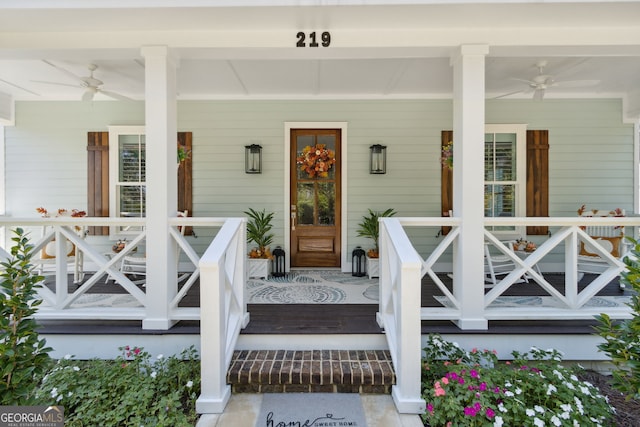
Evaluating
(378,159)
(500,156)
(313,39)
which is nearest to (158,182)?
(313,39)

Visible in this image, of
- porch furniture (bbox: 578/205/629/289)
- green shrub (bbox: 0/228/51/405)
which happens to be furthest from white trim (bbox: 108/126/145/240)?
porch furniture (bbox: 578/205/629/289)

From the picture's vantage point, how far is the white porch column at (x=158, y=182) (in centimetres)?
292

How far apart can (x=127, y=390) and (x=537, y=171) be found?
5568 mm

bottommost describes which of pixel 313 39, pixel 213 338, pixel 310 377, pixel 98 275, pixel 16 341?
pixel 310 377

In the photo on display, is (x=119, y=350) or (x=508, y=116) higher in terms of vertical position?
(x=508, y=116)

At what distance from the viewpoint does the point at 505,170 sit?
17.2 ft

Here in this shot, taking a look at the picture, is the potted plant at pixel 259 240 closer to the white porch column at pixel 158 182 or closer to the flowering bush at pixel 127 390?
the white porch column at pixel 158 182

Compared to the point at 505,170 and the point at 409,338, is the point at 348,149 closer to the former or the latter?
the point at 505,170

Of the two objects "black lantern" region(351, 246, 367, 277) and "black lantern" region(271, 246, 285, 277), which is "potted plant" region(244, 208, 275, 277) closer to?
"black lantern" region(271, 246, 285, 277)

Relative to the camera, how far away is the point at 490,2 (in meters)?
2.53

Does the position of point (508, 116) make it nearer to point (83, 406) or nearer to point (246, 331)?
point (246, 331)

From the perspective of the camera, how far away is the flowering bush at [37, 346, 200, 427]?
2.08 metres

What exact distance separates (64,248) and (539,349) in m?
4.10

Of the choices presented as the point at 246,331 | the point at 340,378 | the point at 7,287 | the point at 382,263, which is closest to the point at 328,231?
the point at 382,263
